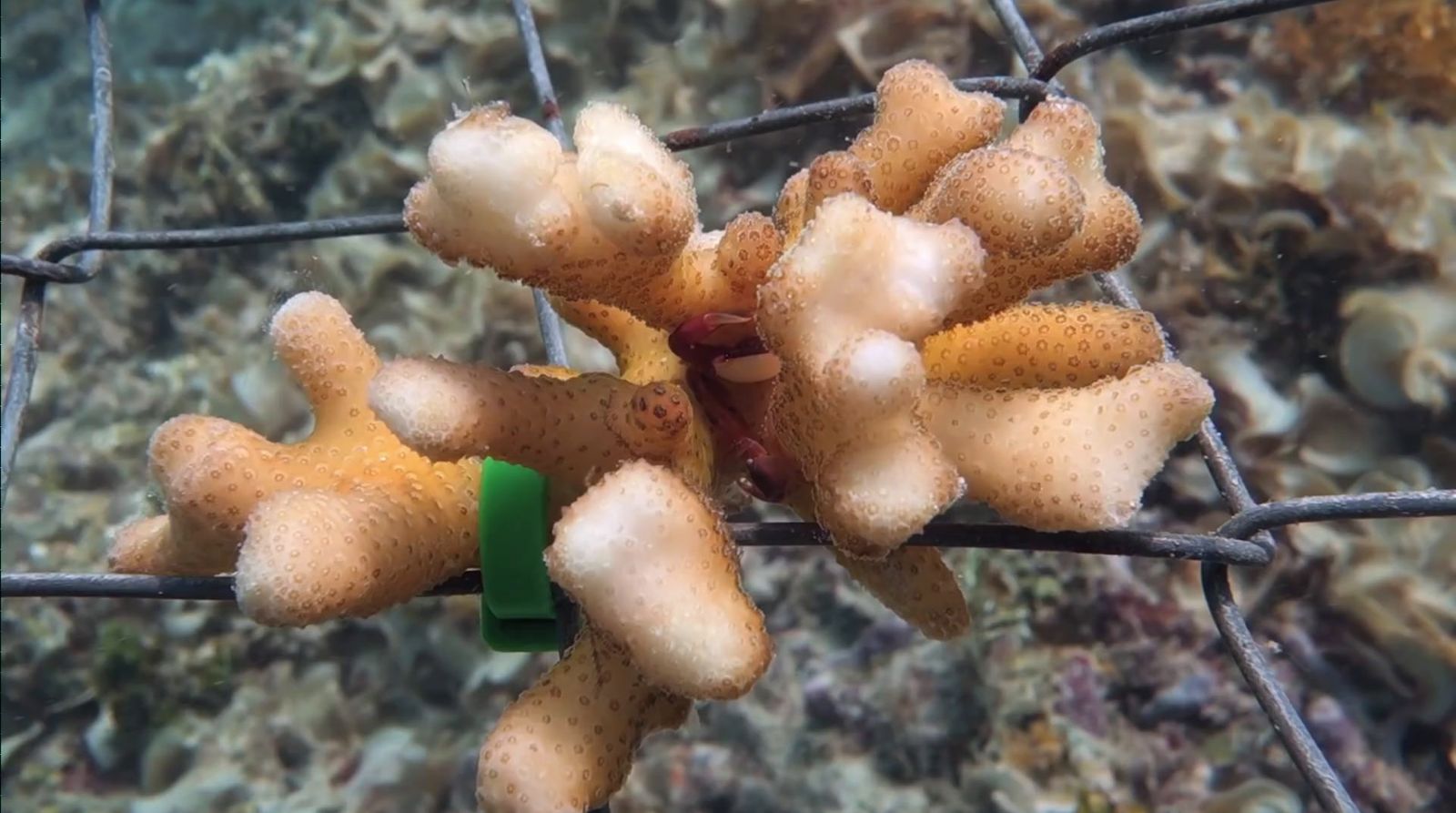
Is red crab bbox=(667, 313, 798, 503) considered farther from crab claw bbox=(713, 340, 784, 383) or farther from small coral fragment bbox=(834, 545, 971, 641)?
small coral fragment bbox=(834, 545, 971, 641)

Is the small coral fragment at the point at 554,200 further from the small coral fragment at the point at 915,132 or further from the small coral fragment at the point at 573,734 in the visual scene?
the small coral fragment at the point at 573,734

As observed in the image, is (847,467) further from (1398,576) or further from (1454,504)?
(1398,576)

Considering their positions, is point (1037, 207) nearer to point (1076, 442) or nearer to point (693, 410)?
point (1076, 442)

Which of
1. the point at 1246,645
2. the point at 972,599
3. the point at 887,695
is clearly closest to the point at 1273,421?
the point at 972,599

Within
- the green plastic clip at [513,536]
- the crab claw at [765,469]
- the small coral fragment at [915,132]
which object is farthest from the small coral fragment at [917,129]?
the green plastic clip at [513,536]

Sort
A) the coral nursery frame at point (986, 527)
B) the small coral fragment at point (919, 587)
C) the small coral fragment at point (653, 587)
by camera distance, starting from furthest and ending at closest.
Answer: the small coral fragment at point (919, 587)
the coral nursery frame at point (986, 527)
the small coral fragment at point (653, 587)

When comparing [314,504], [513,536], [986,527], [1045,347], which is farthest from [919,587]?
[314,504]
